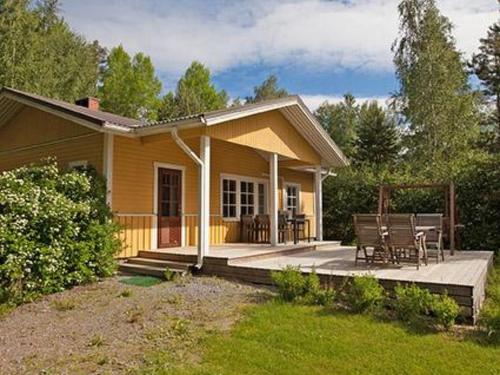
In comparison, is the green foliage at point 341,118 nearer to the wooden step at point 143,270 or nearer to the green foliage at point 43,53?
the green foliage at point 43,53

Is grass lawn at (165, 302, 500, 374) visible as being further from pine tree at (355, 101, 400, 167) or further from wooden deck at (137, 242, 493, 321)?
pine tree at (355, 101, 400, 167)

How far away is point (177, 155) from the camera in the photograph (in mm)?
9562

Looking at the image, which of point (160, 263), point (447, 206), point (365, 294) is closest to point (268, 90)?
point (447, 206)

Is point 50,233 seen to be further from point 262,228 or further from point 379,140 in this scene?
point 379,140

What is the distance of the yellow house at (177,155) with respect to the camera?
7574 millimetres

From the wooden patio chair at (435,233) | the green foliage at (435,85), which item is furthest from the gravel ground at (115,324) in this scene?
the green foliage at (435,85)

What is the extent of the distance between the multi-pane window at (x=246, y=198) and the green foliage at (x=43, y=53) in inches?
426

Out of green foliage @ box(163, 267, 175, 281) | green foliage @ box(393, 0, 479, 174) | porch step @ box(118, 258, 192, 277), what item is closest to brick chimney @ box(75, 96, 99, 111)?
porch step @ box(118, 258, 192, 277)

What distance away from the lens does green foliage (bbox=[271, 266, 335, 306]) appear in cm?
527

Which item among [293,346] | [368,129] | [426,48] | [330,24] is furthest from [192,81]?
[293,346]

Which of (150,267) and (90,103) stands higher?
(90,103)

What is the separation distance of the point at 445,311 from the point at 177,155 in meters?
6.81

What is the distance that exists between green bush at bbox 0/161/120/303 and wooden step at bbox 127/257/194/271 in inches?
28.9

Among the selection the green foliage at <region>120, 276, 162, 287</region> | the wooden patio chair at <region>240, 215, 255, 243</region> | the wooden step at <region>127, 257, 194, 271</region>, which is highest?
the wooden patio chair at <region>240, 215, 255, 243</region>
